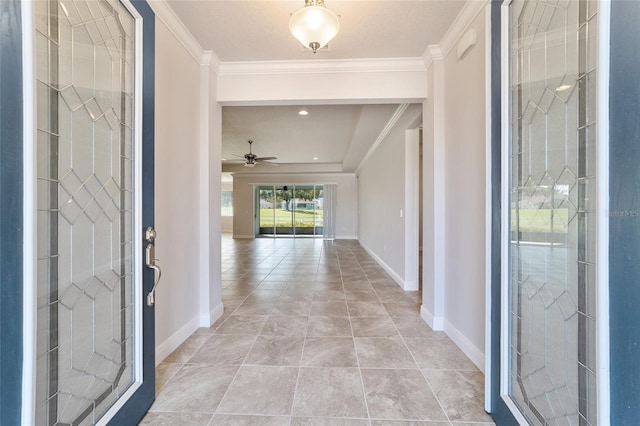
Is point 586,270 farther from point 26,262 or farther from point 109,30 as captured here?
point 109,30

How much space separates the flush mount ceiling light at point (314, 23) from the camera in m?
1.51

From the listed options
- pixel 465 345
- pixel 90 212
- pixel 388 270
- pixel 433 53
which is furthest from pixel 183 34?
pixel 388 270

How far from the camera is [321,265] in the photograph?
225 inches

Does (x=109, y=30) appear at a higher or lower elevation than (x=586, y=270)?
higher

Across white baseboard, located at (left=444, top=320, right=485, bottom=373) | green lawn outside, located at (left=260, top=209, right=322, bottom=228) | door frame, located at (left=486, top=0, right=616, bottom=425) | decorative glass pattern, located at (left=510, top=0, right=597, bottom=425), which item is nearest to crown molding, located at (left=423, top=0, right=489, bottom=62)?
door frame, located at (left=486, top=0, right=616, bottom=425)

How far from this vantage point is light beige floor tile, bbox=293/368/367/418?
1.53 metres

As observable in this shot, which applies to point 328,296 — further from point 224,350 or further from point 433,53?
point 433,53

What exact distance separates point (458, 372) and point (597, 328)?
4.15 feet

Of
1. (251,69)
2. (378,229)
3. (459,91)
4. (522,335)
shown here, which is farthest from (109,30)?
(378,229)

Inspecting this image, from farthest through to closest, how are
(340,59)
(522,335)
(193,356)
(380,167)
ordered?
(380,167) < (340,59) < (193,356) < (522,335)

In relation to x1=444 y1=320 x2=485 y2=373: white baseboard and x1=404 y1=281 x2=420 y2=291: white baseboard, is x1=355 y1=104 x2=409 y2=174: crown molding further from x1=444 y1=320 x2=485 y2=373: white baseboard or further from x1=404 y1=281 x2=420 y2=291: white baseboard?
x1=444 y1=320 x2=485 y2=373: white baseboard

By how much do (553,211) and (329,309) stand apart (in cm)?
245

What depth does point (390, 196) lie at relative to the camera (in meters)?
4.86

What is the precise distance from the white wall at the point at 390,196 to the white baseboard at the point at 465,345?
63.5 inches
